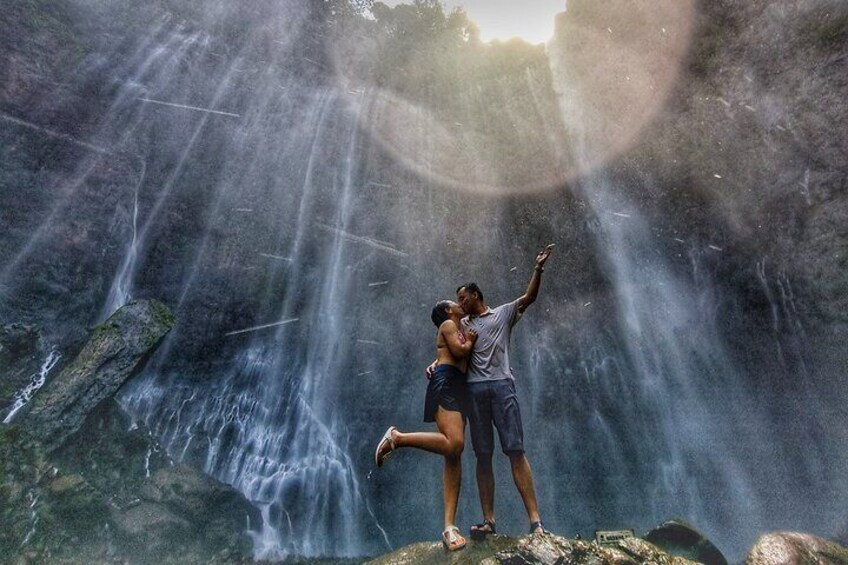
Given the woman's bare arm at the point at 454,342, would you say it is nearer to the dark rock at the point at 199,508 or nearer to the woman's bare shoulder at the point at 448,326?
the woman's bare shoulder at the point at 448,326

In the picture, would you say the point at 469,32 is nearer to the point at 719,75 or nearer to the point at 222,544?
the point at 719,75

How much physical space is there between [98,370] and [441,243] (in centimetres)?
→ 964

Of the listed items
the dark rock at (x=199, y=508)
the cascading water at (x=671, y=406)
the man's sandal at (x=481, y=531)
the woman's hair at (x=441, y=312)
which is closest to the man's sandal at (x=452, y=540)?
the man's sandal at (x=481, y=531)

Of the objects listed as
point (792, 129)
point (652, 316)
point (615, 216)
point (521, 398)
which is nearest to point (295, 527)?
point (521, 398)

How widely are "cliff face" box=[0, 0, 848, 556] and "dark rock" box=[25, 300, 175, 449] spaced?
1082 millimetres

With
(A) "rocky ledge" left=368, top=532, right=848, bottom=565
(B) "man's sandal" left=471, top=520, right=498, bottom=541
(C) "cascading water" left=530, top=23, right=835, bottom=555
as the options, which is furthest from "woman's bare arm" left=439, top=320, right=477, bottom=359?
(C) "cascading water" left=530, top=23, right=835, bottom=555

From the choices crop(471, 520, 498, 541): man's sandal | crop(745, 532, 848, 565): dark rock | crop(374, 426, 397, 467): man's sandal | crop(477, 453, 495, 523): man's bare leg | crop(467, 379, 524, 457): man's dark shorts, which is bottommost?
crop(745, 532, 848, 565): dark rock

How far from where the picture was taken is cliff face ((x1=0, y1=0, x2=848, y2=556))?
437 inches

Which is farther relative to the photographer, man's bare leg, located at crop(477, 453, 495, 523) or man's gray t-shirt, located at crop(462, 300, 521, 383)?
man's gray t-shirt, located at crop(462, 300, 521, 383)

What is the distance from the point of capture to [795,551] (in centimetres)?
533

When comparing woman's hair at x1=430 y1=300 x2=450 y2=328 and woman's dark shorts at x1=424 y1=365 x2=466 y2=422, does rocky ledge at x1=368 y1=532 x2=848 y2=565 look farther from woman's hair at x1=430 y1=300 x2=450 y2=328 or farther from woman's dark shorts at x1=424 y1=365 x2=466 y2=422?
woman's hair at x1=430 y1=300 x2=450 y2=328

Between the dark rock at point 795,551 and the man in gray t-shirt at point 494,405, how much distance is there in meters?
3.20

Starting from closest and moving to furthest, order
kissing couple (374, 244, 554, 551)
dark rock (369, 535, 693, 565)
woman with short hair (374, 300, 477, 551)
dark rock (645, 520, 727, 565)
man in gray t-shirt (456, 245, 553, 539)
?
dark rock (369, 535, 693, 565)
woman with short hair (374, 300, 477, 551)
kissing couple (374, 244, 554, 551)
man in gray t-shirt (456, 245, 553, 539)
dark rock (645, 520, 727, 565)

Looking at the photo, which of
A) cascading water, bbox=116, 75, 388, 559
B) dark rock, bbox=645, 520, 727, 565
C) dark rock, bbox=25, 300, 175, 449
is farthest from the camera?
cascading water, bbox=116, 75, 388, 559
